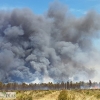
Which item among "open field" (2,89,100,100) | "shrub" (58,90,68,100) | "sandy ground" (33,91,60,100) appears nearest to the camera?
"shrub" (58,90,68,100)

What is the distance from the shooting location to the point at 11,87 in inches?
7170

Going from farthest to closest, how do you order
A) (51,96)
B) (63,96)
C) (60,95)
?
(51,96)
(60,95)
(63,96)

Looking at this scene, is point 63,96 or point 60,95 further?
point 60,95

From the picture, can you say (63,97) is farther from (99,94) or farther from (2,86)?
(2,86)

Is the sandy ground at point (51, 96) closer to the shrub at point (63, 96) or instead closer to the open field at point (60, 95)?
the open field at point (60, 95)

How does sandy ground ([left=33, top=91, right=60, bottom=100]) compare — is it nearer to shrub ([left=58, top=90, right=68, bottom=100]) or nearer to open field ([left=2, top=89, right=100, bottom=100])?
open field ([left=2, top=89, right=100, bottom=100])

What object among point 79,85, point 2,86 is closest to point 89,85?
point 79,85

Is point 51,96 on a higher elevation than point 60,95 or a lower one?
lower

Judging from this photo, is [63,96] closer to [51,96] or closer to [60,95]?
[60,95]

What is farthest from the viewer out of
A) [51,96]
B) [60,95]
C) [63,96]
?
[51,96]

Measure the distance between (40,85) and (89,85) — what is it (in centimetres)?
3014

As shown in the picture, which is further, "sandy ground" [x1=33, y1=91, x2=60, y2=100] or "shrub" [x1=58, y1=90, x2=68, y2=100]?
"sandy ground" [x1=33, y1=91, x2=60, y2=100]

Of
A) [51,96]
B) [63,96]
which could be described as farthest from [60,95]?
[51,96]

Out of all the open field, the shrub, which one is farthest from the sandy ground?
the shrub
